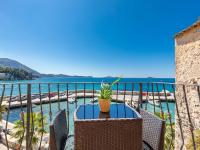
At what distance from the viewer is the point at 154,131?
2105 millimetres

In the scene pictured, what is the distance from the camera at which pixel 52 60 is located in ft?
176

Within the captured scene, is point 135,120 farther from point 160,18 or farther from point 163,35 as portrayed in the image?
point 163,35

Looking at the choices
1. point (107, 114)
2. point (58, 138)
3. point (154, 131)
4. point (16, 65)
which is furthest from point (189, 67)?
point (16, 65)

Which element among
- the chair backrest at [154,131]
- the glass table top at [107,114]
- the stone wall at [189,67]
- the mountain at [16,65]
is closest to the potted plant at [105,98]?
the glass table top at [107,114]

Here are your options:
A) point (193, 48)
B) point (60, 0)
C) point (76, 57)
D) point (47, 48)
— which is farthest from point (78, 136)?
point (76, 57)

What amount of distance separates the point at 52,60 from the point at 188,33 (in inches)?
1873

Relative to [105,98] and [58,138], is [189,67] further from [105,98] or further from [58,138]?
[58,138]

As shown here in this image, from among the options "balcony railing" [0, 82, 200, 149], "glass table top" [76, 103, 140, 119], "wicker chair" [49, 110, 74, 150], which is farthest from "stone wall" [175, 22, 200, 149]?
"wicker chair" [49, 110, 74, 150]

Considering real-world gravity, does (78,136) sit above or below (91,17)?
below

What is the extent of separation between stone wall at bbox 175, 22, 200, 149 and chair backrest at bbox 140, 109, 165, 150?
6.30m

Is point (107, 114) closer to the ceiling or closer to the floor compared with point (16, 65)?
closer to the floor

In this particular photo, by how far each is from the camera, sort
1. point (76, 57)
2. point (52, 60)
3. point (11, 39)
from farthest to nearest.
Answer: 1. point (76, 57)
2. point (52, 60)
3. point (11, 39)

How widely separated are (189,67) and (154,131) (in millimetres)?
7912

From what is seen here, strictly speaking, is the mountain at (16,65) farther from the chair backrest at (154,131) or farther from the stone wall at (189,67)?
the chair backrest at (154,131)
